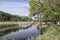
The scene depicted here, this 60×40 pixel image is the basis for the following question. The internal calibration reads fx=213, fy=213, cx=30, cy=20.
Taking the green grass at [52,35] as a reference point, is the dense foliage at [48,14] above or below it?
above

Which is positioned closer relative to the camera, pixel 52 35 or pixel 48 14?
pixel 52 35

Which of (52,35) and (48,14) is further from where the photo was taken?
(48,14)

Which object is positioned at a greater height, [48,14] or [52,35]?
[48,14]

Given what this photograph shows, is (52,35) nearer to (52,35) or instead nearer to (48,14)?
(52,35)

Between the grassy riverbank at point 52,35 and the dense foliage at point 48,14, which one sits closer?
the grassy riverbank at point 52,35

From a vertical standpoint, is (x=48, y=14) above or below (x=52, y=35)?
above

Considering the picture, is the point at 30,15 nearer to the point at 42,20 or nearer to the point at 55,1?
the point at 42,20

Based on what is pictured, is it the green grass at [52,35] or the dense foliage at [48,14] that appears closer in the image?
the green grass at [52,35]

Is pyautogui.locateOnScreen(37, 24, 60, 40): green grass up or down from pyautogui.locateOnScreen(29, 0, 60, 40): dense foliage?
down

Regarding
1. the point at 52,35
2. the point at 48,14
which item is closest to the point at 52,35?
the point at 52,35

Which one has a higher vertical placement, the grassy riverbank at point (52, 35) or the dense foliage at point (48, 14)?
the dense foliage at point (48, 14)

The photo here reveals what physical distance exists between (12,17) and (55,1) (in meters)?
42.5

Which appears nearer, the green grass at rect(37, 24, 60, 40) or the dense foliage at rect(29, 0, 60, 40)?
the green grass at rect(37, 24, 60, 40)

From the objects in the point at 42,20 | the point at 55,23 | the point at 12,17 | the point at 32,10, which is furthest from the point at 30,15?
the point at 12,17
